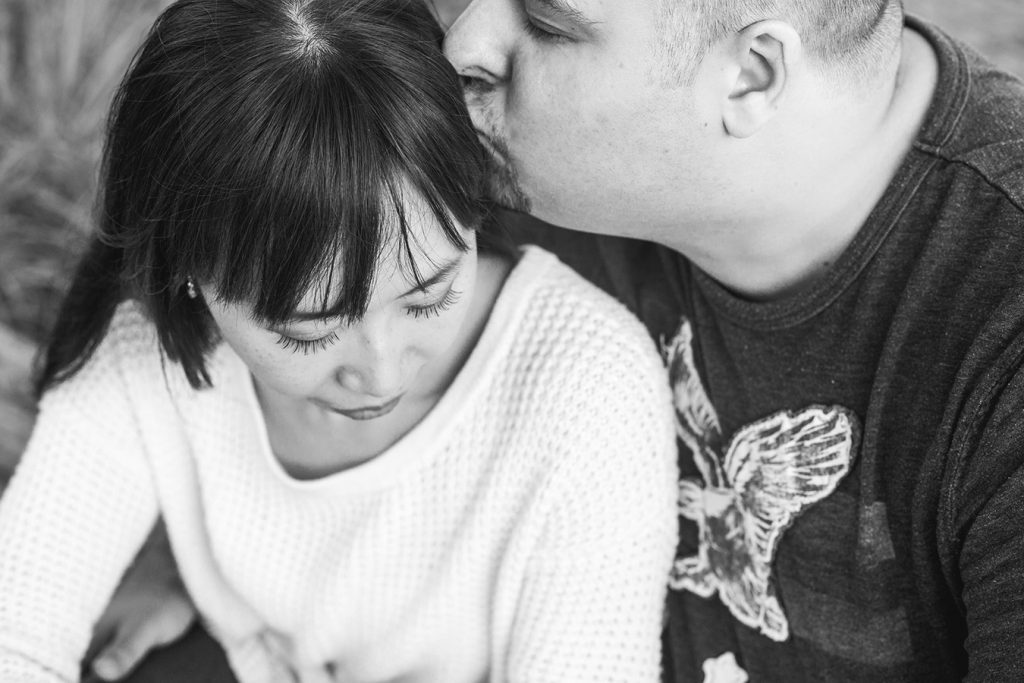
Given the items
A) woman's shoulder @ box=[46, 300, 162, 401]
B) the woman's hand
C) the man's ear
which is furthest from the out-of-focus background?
the man's ear

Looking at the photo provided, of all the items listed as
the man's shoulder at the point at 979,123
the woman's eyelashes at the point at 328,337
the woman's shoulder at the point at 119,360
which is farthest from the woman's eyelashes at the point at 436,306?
the man's shoulder at the point at 979,123

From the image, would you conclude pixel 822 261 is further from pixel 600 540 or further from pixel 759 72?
pixel 600 540

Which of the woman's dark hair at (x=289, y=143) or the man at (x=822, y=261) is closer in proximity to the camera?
the woman's dark hair at (x=289, y=143)

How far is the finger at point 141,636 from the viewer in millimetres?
1960

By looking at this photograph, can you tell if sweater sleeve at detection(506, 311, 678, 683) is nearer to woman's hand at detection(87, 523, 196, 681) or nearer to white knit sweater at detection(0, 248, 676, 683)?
white knit sweater at detection(0, 248, 676, 683)

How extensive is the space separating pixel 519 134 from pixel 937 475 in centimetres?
73

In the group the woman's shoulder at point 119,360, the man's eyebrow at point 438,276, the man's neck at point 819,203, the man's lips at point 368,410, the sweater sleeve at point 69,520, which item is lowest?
the sweater sleeve at point 69,520

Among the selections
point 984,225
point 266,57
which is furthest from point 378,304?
point 984,225

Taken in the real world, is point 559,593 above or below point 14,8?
below

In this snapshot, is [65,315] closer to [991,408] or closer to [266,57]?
[266,57]

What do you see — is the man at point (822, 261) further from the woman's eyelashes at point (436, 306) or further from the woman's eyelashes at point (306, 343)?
the woman's eyelashes at point (306, 343)

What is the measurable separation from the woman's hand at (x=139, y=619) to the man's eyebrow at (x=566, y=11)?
4.26 ft

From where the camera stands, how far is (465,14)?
1529 mm

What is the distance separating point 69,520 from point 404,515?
1.76ft
